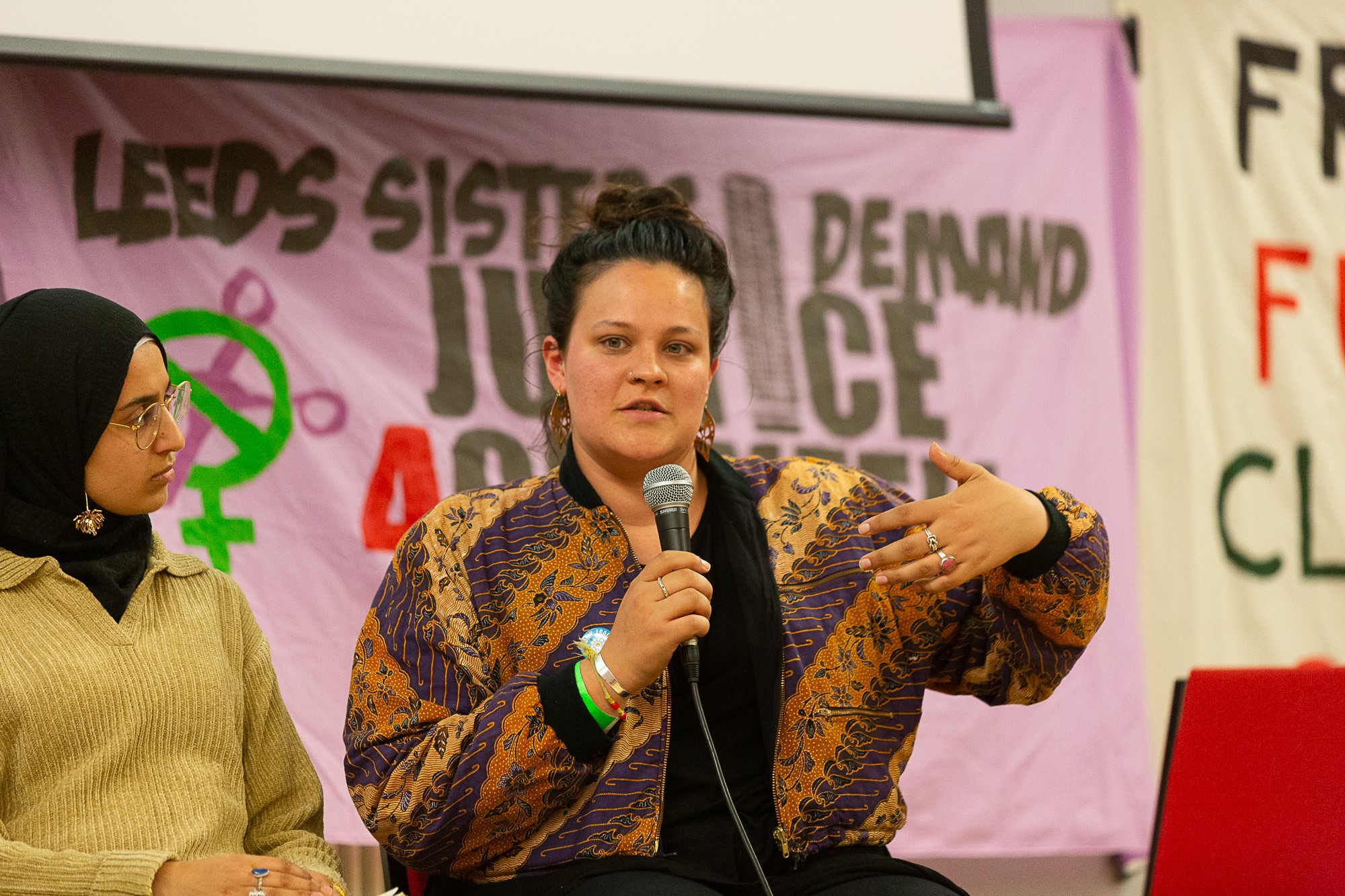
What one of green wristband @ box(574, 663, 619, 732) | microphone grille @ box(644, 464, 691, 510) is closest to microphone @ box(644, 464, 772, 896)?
microphone grille @ box(644, 464, 691, 510)

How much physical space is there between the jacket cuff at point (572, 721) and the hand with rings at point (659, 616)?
6cm

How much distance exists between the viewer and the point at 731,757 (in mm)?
1681

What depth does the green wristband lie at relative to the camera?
1503 mm

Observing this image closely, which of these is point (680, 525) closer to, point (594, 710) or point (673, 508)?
point (673, 508)

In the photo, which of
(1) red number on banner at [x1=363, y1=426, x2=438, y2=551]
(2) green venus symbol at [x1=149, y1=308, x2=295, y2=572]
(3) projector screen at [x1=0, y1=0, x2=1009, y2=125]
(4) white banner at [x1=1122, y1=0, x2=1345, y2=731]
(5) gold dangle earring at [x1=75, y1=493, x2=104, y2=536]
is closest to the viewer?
(5) gold dangle earring at [x1=75, y1=493, x2=104, y2=536]

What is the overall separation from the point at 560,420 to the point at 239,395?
3.32 feet

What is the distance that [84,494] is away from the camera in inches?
64.1

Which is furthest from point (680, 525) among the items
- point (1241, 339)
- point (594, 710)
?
point (1241, 339)

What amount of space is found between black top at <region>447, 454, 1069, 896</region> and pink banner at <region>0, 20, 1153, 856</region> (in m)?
1.08

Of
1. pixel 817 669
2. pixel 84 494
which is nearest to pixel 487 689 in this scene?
pixel 817 669

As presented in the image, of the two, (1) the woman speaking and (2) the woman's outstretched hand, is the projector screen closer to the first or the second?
(1) the woman speaking

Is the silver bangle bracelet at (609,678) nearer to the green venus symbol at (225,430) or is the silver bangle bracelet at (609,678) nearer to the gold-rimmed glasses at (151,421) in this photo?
the gold-rimmed glasses at (151,421)

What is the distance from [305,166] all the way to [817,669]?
1.67 metres

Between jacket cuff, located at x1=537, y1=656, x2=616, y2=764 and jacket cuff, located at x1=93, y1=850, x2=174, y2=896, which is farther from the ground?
jacket cuff, located at x1=537, y1=656, x2=616, y2=764
